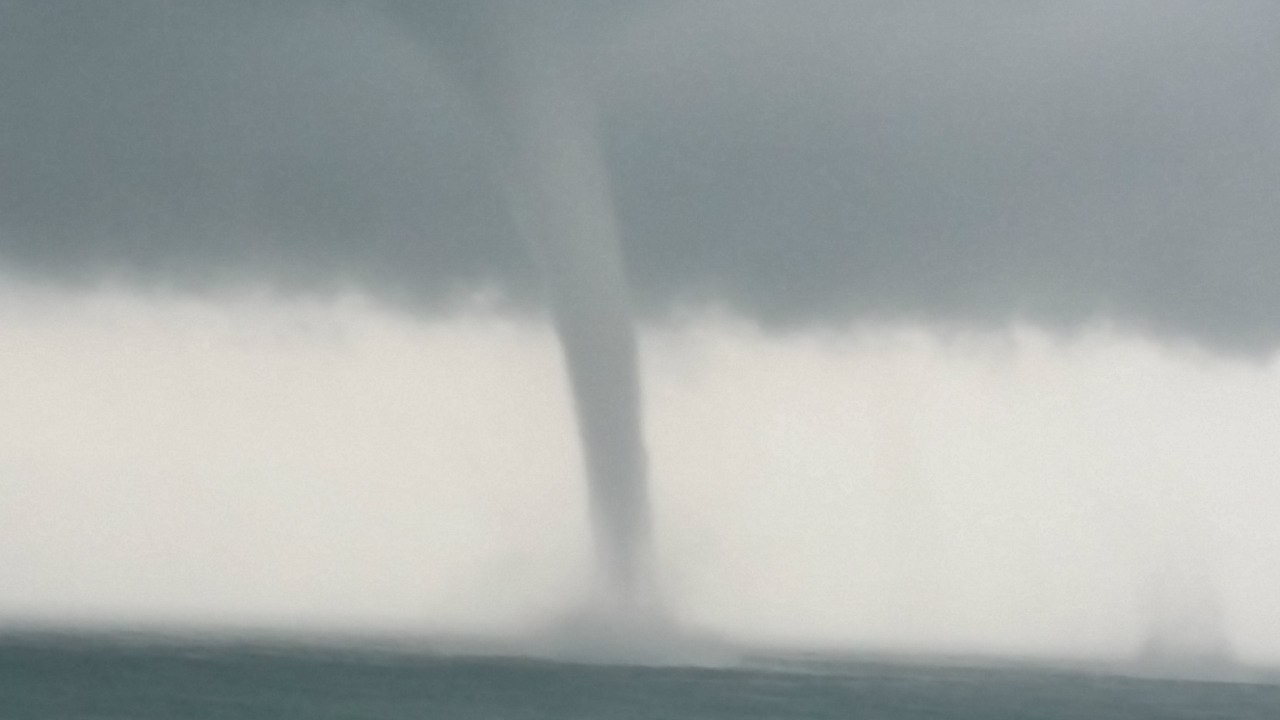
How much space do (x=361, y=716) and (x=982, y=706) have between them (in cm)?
4460

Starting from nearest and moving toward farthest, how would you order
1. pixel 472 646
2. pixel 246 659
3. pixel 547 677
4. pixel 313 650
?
pixel 547 677 < pixel 246 659 < pixel 313 650 < pixel 472 646

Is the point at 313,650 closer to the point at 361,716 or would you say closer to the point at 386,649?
the point at 386,649

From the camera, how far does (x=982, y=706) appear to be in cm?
10581

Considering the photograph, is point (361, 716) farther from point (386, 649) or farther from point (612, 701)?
point (386, 649)

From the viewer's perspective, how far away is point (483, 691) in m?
98.9

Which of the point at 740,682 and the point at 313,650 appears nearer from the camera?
the point at 740,682

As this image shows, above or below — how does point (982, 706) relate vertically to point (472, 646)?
below

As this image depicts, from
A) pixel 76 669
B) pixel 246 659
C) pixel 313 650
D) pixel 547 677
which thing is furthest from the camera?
pixel 313 650

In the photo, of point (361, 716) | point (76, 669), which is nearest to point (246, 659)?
point (76, 669)

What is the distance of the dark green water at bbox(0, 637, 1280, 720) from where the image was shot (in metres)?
82.1

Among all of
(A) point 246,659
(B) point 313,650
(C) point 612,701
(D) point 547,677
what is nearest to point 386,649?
(B) point 313,650

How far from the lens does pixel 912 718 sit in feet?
312

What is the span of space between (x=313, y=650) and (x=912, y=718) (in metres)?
68.5

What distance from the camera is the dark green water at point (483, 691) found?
82.1 meters
